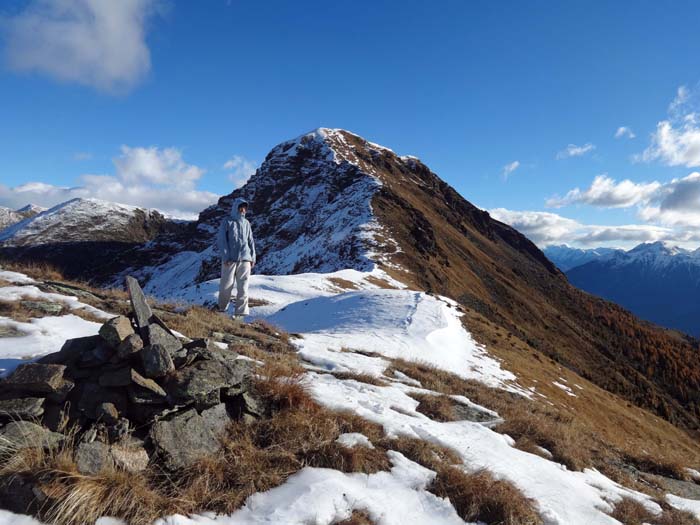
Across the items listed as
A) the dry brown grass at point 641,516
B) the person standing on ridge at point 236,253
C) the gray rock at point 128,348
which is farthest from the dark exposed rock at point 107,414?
the person standing on ridge at point 236,253

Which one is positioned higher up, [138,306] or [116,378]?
[138,306]

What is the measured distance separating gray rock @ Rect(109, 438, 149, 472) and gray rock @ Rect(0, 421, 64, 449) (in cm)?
54

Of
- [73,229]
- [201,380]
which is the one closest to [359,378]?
[201,380]

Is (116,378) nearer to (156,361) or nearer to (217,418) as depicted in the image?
(156,361)

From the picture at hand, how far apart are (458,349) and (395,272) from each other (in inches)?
774

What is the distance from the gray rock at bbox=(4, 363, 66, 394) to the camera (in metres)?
4.26

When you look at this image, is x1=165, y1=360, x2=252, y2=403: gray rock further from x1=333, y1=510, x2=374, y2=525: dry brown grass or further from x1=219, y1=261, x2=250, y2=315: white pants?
x1=219, y1=261, x2=250, y2=315: white pants

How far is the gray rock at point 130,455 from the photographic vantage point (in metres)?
3.88

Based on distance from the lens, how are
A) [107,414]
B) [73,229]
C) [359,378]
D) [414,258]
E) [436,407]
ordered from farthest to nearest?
[73,229]
[414,258]
[359,378]
[436,407]
[107,414]

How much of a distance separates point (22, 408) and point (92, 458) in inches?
41.8

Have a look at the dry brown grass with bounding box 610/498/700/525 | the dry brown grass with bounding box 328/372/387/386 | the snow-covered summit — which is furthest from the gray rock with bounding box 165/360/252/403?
the snow-covered summit

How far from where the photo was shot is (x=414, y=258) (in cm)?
4666

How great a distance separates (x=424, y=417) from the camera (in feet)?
23.4

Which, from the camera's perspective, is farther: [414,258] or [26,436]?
[414,258]
